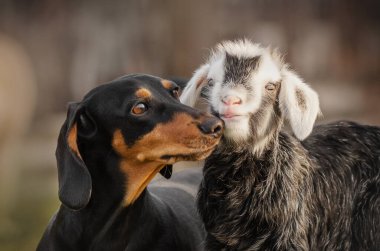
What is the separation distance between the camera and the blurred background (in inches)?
436

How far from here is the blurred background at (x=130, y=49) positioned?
11.1 m

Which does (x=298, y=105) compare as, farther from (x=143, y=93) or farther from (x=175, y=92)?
(x=143, y=93)

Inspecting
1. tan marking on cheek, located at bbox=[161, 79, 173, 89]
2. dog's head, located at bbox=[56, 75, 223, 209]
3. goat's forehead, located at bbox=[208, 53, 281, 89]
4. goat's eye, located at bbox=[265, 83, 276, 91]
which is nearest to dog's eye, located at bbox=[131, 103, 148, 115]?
dog's head, located at bbox=[56, 75, 223, 209]

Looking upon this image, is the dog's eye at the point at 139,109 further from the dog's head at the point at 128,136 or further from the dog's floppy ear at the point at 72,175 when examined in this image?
the dog's floppy ear at the point at 72,175

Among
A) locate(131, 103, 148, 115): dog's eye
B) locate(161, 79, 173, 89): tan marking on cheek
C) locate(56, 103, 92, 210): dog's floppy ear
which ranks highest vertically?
locate(161, 79, 173, 89): tan marking on cheek

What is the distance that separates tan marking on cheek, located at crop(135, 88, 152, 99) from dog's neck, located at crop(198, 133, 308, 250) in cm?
44

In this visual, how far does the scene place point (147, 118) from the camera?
555 cm

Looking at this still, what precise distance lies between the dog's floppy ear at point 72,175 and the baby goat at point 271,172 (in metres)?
0.66

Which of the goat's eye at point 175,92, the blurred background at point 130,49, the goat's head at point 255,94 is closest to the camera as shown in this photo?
the goat's head at point 255,94

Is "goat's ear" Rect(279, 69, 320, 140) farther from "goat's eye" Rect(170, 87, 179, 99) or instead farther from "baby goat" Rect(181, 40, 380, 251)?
"goat's eye" Rect(170, 87, 179, 99)

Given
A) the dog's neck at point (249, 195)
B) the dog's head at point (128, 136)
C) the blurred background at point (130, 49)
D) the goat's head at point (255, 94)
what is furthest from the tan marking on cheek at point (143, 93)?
the blurred background at point (130, 49)

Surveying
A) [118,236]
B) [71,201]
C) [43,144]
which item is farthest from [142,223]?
[43,144]

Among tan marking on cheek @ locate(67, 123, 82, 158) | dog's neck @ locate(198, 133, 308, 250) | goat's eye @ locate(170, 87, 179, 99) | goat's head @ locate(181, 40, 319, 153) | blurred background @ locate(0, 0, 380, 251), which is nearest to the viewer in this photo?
goat's head @ locate(181, 40, 319, 153)

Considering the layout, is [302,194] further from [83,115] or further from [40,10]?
[40,10]
